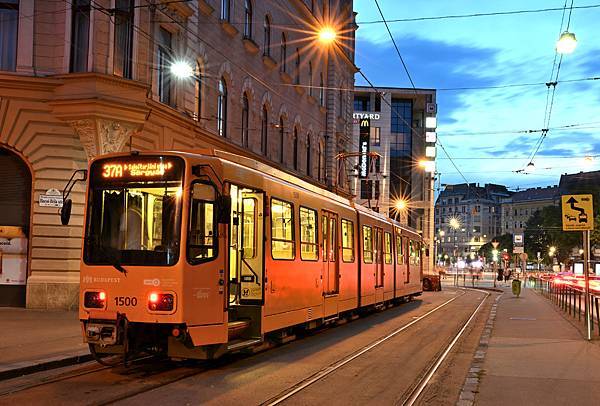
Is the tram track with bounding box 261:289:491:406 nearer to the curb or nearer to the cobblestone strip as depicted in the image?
the cobblestone strip

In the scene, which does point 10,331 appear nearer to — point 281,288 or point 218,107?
point 281,288

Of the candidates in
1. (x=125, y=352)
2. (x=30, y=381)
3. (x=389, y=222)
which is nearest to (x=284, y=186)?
(x=125, y=352)

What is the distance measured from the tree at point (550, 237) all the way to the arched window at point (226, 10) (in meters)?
43.8

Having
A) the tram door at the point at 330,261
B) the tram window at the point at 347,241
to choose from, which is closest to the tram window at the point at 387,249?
the tram window at the point at 347,241

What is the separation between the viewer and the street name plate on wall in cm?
1888

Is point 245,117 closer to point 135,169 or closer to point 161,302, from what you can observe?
point 135,169

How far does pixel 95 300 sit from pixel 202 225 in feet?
6.20

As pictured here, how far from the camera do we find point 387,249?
2316 centimetres

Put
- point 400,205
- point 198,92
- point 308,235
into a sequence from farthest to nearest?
point 400,205 < point 198,92 < point 308,235

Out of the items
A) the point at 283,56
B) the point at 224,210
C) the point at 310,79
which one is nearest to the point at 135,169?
the point at 224,210

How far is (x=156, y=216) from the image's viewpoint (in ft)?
33.0

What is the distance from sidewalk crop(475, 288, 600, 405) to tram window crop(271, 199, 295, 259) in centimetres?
408

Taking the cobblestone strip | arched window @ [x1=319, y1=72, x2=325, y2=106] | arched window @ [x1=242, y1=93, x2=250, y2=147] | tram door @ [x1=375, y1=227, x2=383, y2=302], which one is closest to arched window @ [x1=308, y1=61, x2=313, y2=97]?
arched window @ [x1=319, y1=72, x2=325, y2=106]

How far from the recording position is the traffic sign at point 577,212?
15281mm
